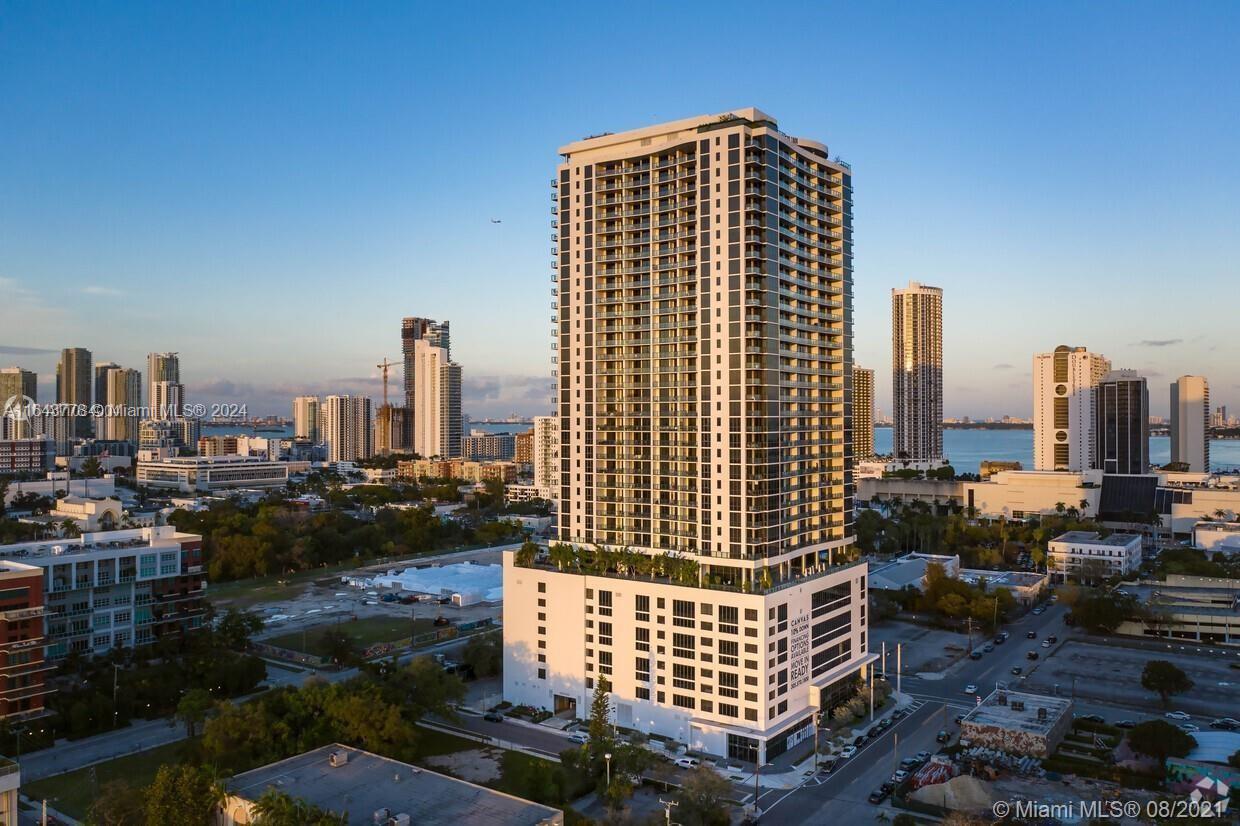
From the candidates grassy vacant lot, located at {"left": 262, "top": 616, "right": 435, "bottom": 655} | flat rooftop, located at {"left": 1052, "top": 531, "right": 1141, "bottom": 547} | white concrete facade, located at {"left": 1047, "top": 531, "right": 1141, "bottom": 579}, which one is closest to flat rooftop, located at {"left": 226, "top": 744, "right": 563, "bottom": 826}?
grassy vacant lot, located at {"left": 262, "top": 616, "right": 435, "bottom": 655}

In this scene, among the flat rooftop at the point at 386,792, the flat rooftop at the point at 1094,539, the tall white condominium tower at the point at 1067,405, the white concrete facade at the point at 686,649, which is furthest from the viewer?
the tall white condominium tower at the point at 1067,405

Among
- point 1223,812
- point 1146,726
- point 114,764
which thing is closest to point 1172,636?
point 1146,726

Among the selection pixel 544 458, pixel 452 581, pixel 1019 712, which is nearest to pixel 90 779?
pixel 1019 712

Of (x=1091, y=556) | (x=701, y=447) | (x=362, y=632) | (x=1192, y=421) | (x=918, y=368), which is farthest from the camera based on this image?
(x=918, y=368)

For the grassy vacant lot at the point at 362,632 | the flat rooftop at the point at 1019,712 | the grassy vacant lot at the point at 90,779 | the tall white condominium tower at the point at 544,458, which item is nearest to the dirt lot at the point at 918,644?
the flat rooftop at the point at 1019,712

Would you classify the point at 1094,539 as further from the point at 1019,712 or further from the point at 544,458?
the point at 544,458

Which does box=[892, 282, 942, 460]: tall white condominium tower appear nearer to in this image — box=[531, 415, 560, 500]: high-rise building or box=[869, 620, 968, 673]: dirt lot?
box=[531, 415, 560, 500]: high-rise building

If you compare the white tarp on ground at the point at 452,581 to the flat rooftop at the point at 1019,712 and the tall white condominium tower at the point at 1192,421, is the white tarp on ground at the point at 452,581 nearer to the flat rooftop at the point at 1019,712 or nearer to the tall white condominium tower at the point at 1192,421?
the flat rooftop at the point at 1019,712
